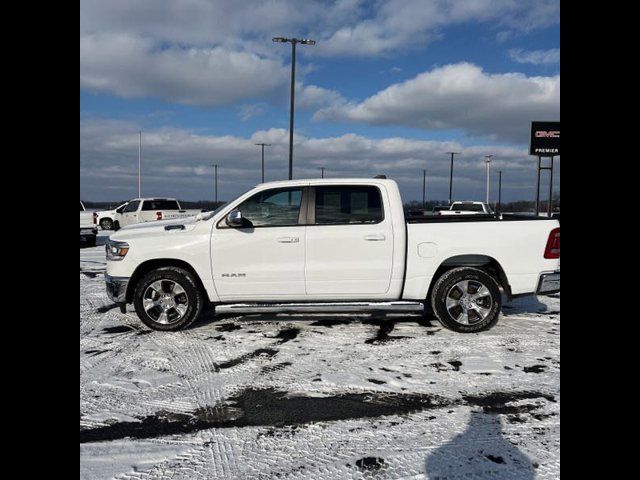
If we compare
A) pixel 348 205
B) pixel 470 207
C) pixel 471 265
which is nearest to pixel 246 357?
pixel 348 205

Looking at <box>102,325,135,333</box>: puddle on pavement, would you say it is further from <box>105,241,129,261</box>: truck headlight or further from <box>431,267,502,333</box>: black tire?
<box>431,267,502,333</box>: black tire

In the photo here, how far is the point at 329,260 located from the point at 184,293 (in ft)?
6.30

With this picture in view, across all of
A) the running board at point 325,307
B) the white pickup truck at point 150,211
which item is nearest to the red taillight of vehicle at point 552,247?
the running board at point 325,307

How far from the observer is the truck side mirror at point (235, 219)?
5.66 metres

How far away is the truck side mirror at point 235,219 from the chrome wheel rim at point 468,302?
2788mm

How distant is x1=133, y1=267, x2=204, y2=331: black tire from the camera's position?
5856 mm

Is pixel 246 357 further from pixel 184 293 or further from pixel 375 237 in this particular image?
pixel 375 237

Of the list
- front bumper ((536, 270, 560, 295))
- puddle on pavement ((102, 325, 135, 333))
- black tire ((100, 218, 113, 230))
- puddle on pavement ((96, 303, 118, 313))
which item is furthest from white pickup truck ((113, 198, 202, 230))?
front bumper ((536, 270, 560, 295))

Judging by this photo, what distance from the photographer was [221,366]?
15.5ft

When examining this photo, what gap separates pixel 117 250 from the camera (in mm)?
5949

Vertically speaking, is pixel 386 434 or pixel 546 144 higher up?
pixel 546 144
